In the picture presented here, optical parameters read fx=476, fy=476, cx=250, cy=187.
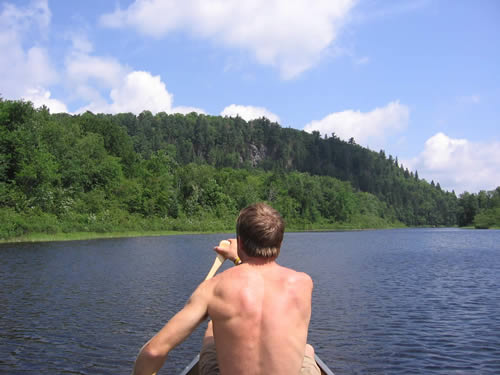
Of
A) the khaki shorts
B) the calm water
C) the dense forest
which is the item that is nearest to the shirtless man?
the khaki shorts

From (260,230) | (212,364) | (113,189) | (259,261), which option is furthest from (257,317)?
(113,189)

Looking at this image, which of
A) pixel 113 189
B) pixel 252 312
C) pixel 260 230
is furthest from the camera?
pixel 113 189

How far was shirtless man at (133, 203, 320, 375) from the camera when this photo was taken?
3.44 m

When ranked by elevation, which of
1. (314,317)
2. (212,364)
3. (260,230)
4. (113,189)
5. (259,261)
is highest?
(113,189)

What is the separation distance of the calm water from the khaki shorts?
653 cm

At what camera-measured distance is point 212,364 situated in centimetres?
439

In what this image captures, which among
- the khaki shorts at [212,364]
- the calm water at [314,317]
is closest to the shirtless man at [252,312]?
the khaki shorts at [212,364]

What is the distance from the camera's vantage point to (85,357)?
11320mm

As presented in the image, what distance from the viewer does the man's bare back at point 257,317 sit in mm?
3549

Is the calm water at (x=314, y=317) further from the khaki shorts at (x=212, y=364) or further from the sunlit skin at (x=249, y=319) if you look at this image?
the sunlit skin at (x=249, y=319)

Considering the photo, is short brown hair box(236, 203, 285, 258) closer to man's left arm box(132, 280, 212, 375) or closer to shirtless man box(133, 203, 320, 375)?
shirtless man box(133, 203, 320, 375)

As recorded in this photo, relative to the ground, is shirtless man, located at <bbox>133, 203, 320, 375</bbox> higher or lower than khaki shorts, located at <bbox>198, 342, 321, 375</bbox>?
higher

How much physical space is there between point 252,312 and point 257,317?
0.20ft

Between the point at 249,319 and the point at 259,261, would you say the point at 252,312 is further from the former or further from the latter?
the point at 259,261
